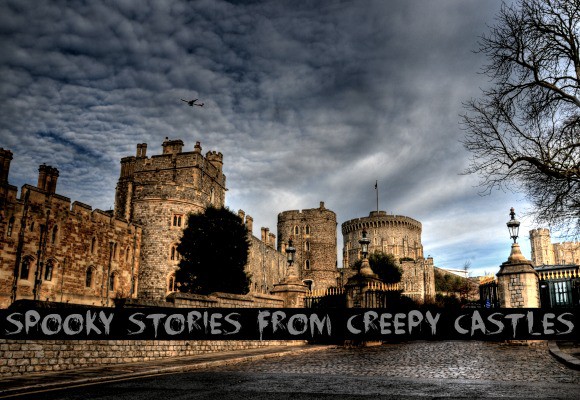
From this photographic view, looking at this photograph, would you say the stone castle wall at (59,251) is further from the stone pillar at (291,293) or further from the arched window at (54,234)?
the stone pillar at (291,293)

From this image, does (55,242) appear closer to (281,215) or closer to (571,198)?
(571,198)

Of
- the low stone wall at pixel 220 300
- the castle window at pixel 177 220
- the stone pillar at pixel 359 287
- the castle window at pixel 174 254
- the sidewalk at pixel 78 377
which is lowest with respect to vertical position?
the sidewalk at pixel 78 377

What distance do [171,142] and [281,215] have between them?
104 feet

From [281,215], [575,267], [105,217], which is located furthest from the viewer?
[281,215]

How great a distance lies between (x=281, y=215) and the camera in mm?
67250

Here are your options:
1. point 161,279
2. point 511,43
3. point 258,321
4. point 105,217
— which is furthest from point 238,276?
point 258,321

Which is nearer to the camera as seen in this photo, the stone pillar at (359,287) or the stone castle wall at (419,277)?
the stone pillar at (359,287)

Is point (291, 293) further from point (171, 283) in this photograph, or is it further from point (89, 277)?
point (171, 283)

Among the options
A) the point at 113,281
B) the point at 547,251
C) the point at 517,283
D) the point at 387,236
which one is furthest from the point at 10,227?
the point at 547,251

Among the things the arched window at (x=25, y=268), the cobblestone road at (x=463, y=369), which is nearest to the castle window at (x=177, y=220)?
the arched window at (x=25, y=268)

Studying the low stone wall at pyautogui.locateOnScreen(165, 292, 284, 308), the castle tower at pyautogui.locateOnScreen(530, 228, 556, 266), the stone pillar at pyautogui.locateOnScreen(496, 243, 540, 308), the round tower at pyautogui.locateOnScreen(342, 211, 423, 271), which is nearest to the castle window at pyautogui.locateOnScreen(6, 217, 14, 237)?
the low stone wall at pyautogui.locateOnScreen(165, 292, 284, 308)

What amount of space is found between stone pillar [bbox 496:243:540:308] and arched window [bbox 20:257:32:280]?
Result: 80.7ft

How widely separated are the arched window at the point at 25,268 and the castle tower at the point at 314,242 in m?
40.2

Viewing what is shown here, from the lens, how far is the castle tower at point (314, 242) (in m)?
63.4
